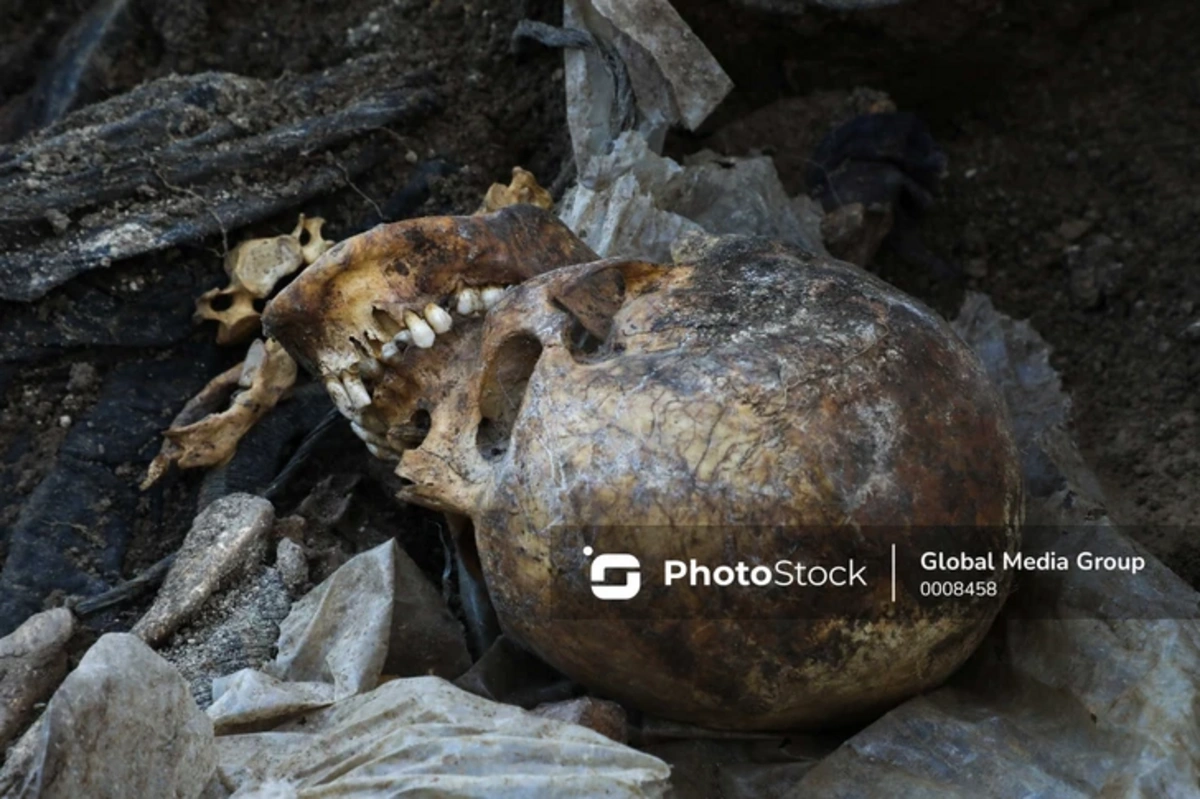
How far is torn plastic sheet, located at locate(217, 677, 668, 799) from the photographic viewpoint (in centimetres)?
144

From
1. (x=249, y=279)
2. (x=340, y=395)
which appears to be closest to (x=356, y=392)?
(x=340, y=395)

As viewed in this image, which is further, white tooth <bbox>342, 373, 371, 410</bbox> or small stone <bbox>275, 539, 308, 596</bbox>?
Result: small stone <bbox>275, 539, 308, 596</bbox>

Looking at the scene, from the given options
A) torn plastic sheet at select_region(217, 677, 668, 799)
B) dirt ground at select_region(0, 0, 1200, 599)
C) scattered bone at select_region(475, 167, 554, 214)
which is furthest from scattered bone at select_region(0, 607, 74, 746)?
scattered bone at select_region(475, 167, 554, 214)

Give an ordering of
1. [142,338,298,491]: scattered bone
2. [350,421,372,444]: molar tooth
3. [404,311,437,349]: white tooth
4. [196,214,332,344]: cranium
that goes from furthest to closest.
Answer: [196,214,332,344]: cranium, [142,338,298,491]: scattered bone, [350,421,372,444]: molar tooth, [404,311,437,349]: white tooth

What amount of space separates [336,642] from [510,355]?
545 millimetres

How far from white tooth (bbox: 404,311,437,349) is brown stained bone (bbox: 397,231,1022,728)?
259mm

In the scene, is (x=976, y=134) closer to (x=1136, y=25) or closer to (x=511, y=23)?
(x=1136, y=25)

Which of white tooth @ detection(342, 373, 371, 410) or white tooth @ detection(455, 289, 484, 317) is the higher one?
white tooth @ detection(455, 289, 484, 317)

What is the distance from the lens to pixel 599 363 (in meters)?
1.67

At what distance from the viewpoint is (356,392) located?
6.63 feet

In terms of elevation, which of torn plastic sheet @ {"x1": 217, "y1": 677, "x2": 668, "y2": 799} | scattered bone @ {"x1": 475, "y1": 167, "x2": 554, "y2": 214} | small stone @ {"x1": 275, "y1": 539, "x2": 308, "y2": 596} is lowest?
small stone @ {"x1": 275, "y1": 539, "x2": 308, "y2": 596}

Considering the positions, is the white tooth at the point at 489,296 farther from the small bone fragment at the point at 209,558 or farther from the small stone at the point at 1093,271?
the small stone at the point at 1093,271

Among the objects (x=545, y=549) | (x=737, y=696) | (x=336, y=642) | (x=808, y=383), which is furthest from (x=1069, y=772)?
(x=336, y=642)

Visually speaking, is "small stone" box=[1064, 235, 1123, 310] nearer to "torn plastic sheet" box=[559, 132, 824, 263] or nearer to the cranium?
"torn plastic sheet" box=[559, 132, 824, 263]
